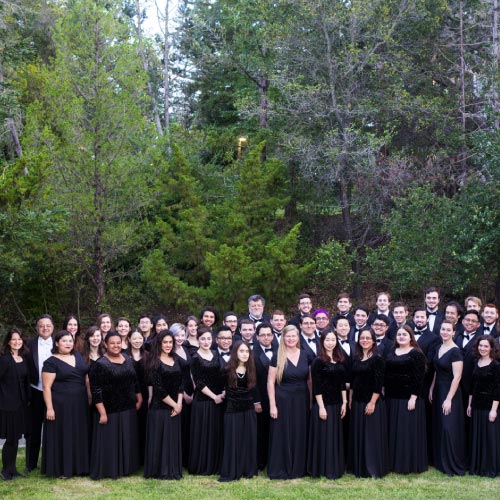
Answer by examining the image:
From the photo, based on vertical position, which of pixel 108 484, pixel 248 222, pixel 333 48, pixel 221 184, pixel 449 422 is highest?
pixel 333 48

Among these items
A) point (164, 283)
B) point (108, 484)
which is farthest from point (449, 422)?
point (164, 283)

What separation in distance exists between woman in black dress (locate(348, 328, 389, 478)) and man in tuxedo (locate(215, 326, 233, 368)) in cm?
140

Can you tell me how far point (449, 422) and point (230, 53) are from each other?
15.9 metres

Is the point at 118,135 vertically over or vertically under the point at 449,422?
over

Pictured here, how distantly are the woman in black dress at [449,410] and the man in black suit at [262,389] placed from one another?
6.30 feet

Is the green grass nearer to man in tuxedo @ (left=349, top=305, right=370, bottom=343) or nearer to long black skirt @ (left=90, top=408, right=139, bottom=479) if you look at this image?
long black skirt @ (left=90, top=408, right=139, bottom=479)

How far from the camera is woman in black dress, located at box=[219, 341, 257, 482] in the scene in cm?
772

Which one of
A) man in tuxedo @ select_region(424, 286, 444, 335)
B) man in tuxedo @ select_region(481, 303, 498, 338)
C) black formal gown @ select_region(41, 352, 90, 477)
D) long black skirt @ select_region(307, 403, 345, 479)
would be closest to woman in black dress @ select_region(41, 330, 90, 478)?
black formal gown @ select_region(41, 352, 90, 477)

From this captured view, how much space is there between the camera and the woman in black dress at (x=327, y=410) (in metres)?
7.73

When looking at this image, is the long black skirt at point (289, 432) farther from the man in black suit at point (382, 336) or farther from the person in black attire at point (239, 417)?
the man in black suit at point (382, 336)

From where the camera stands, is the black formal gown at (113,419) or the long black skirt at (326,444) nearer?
the black formal gown at (113,419)

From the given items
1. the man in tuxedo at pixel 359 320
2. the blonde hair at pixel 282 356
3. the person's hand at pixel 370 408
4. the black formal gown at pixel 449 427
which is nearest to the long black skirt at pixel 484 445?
the black formal gown at pixel 449 427

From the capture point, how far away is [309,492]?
7.16 m

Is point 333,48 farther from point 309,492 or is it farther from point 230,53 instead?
point 309,492
